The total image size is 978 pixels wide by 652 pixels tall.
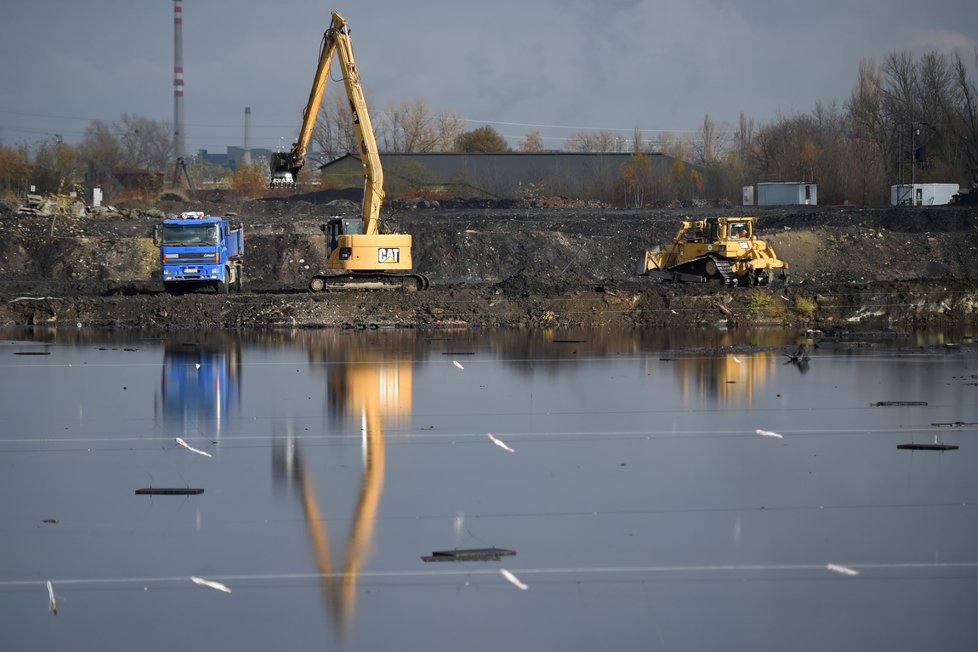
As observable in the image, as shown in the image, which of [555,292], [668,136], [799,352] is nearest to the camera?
[799,352]

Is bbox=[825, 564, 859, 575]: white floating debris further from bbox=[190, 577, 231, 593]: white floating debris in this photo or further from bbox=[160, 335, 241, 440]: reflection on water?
bbox=[160, 335, 241, 440]: reflection on water

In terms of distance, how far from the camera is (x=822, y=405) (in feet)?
60.8

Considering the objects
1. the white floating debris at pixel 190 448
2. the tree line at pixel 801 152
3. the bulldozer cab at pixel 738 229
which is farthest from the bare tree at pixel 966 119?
the white floating debris at pixel 190 448

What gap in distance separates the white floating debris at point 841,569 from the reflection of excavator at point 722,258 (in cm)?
3020

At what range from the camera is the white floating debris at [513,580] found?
9.42m

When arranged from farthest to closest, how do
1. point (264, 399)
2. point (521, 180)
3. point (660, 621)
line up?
point (521, 180), point (264, 399), point (660, 621)

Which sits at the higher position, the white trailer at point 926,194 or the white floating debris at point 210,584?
the white trailer at point 926,194

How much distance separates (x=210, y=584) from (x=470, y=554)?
2116 mm

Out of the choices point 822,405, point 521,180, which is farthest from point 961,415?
point 521,180

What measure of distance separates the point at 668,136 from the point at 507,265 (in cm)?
9139

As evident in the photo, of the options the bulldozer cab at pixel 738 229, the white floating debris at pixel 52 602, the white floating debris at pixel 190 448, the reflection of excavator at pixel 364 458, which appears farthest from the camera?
the bulldozer cab at pixel 738 229

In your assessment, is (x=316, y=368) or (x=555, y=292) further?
(x=555, y=292)

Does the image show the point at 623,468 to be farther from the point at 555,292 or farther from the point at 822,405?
the point at 555,292

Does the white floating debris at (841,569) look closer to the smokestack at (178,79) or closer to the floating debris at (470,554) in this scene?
the floating debris at (470,554)
